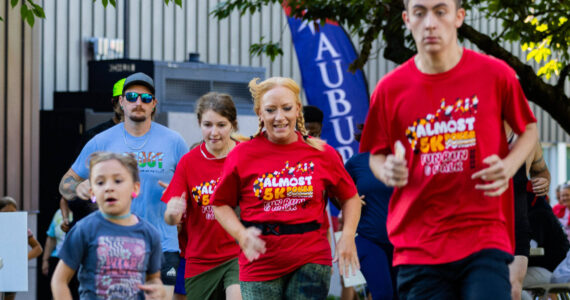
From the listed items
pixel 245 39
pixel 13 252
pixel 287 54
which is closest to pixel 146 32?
pixel 245 39

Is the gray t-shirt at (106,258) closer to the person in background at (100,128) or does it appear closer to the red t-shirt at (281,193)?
the red t-shirt at (281,193)

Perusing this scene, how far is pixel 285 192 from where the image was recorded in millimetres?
5828

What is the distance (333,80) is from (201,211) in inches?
287

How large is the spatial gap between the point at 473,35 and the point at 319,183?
7656 millimetres

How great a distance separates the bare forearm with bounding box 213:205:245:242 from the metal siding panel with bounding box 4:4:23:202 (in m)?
8.94

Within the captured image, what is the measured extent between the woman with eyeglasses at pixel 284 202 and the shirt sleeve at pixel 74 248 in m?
0.91

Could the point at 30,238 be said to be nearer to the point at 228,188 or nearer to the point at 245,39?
the point at 228,188

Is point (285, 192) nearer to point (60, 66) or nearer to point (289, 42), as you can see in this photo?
point (60, 66)

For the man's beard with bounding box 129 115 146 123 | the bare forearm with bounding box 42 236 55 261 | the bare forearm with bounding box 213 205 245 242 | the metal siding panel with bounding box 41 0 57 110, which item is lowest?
the bare forearm with bounding box 42 236 55 261

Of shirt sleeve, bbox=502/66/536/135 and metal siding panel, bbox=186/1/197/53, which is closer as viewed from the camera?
shirt sleeve, bbox=502/66/536/135

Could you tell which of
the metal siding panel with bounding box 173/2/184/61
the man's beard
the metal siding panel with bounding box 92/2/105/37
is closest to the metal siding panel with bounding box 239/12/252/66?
the metal siding panel with bounding box 173/2/184/61

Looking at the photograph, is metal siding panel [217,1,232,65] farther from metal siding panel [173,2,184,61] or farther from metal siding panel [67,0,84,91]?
metal siding panel [67,0,84,91]

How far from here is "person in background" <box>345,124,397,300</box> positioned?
7.77m

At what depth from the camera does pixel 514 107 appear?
4.47 m
